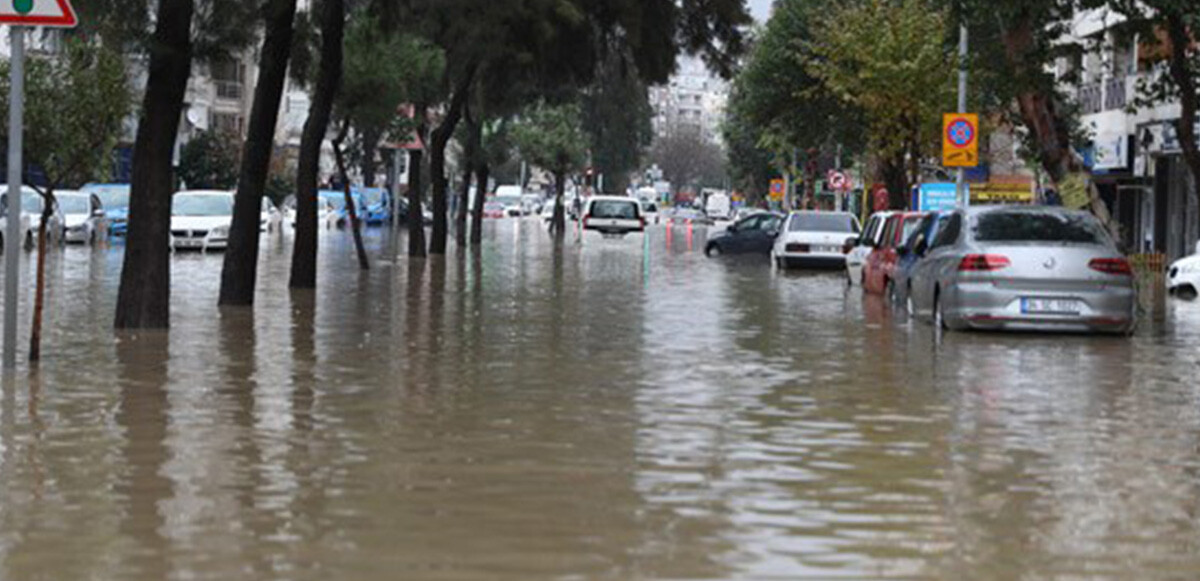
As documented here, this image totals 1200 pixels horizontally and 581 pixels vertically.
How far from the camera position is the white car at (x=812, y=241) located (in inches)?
1957

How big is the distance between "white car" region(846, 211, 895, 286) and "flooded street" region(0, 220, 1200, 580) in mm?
11718

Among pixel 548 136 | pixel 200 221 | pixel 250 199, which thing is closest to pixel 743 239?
pixel 200 221

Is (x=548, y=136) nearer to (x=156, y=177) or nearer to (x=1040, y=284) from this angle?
(x=1040, y=284)

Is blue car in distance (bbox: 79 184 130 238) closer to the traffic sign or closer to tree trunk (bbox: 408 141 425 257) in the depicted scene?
tree trunk (bbox: 408 141 425 257)

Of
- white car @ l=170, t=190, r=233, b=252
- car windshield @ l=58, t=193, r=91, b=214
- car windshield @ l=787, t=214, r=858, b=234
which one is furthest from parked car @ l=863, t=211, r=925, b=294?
car windshield @ l=58, t=193, r=91, b=214

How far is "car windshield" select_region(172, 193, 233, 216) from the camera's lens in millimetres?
55438

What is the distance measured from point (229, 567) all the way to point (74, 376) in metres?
8.83

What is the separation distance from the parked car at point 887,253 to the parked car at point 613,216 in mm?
47976

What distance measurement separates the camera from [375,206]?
314ft

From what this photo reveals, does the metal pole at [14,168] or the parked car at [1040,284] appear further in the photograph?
the parked car at [1040,284]

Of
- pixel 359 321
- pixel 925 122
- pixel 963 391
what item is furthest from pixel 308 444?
pixel 925 122

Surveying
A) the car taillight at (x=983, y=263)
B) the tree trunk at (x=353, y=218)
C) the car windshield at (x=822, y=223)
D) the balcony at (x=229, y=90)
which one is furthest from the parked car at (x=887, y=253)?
the balcony at (x=229, y=90)

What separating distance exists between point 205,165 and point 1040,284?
6956 cm

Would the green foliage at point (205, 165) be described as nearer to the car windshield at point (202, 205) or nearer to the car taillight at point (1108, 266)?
the car windshield at point (202, 205)
